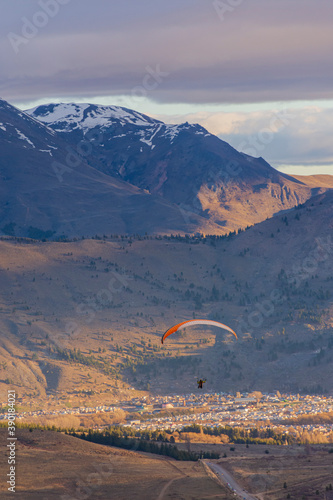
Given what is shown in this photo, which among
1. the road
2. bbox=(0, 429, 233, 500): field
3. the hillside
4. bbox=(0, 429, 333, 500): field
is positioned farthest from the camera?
the hillside

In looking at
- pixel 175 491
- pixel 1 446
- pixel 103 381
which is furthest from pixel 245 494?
pixel 103 381

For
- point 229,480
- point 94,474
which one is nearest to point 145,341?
point 229,480

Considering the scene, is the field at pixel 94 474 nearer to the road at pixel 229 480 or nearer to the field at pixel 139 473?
the field at pixel 139 473

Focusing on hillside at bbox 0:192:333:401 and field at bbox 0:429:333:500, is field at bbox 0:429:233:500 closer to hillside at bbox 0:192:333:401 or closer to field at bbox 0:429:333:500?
field at bbox 0:429:333:500

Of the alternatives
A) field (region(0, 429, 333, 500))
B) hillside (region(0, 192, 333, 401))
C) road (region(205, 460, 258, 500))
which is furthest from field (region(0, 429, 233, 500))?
hillside (region(0, 192, 333, 401))

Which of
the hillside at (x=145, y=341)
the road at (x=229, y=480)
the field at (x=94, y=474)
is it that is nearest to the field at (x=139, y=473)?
the field at (x=94, y=474)

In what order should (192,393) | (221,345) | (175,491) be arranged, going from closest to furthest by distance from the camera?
(175,491) < (192,393) < (221,345)

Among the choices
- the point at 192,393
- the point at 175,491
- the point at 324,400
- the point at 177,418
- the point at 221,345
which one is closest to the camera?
the point at 175,491

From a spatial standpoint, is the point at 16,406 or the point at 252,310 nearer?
the point at 16,406

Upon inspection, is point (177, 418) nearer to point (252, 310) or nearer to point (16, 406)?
point (16, 406)
